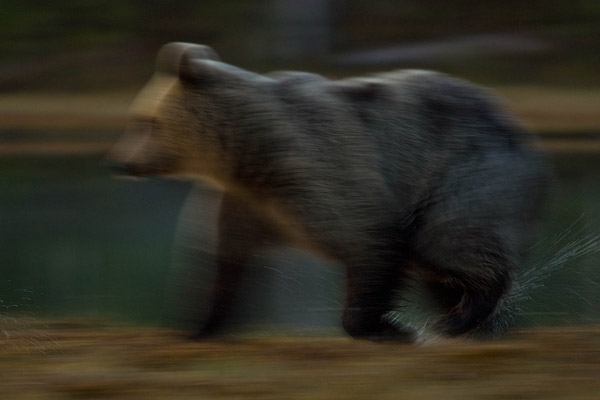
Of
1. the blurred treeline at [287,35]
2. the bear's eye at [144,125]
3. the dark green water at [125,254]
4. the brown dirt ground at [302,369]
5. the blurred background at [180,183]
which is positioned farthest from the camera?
the blurred treeline at [287,35]

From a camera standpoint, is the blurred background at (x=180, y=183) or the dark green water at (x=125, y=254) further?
the blurred background at (x=180, y=183)

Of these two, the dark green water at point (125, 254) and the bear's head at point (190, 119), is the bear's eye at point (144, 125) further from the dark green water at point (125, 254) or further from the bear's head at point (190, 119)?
the dark green water at point (125, 254)

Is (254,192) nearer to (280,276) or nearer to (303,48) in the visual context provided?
(280,276)

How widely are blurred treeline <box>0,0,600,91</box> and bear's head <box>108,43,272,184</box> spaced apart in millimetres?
16069

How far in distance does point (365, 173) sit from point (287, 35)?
731 inches

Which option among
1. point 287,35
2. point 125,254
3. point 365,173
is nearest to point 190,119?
point 365,173

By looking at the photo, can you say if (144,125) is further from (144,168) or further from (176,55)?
(176,55)

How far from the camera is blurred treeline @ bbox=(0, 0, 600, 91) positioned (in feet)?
72.5

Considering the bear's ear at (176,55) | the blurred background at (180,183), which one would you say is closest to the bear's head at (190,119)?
the bear's ear at (176,55)

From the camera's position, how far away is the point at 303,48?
22.8 meters

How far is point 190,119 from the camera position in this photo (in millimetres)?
5199

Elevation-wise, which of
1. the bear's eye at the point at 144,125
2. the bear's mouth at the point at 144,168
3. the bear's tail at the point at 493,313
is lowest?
the bear's tail at the point at 493,313

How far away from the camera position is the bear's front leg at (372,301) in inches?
196

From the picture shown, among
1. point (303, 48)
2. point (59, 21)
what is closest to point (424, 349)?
point (303, 48)
